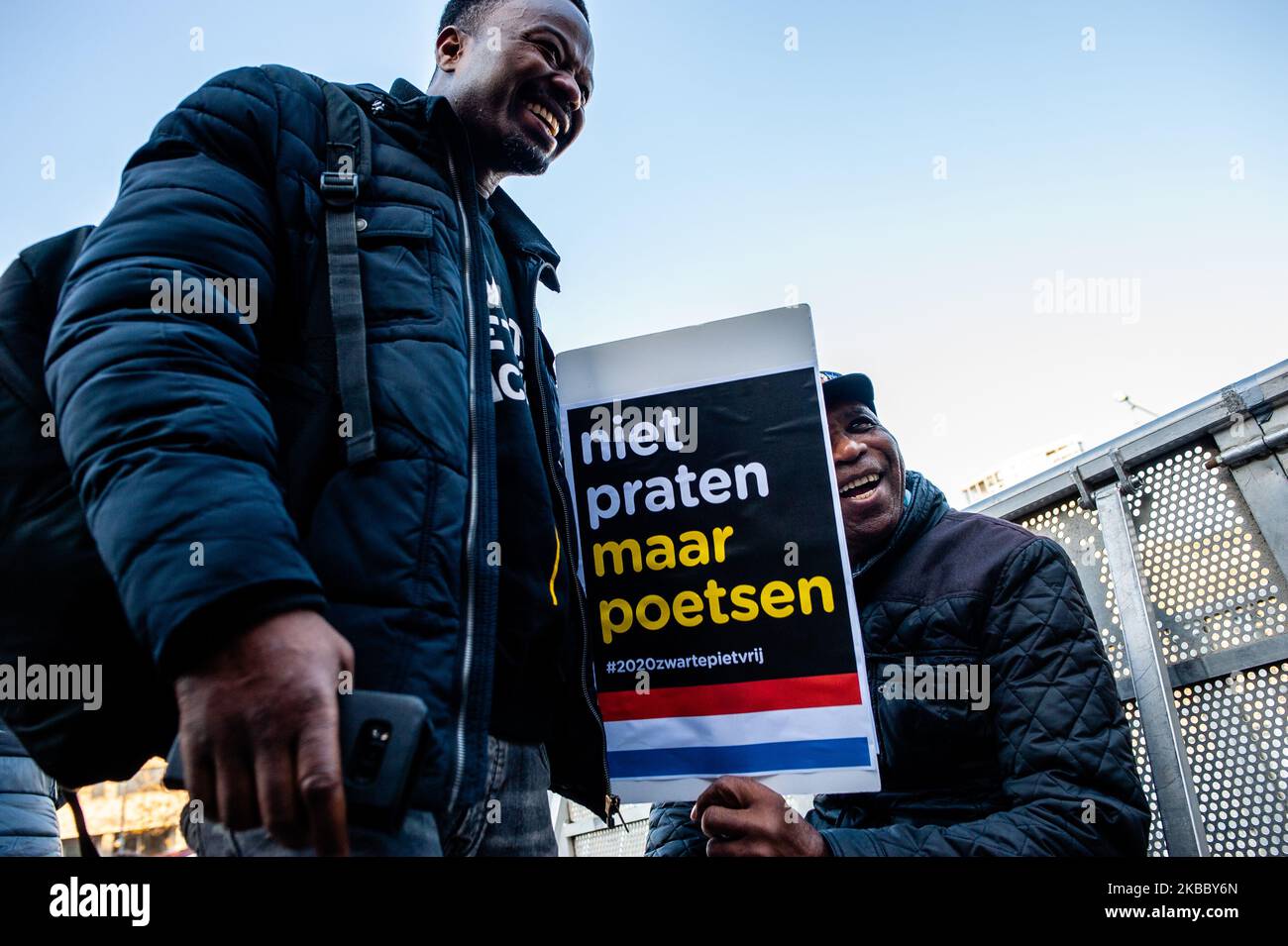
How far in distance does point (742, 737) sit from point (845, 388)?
1.04 metres

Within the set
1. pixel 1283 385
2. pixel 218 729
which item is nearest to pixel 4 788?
pixel 218 729

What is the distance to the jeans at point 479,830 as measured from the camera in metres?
0.89

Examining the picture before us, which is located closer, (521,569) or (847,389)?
(521,569)

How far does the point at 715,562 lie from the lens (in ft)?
5.06

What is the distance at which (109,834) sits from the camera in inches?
308

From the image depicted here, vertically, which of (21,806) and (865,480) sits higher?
(865,480)

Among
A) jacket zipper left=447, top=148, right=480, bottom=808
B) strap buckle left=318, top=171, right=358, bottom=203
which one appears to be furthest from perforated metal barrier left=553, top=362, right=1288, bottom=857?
strap buckle left=318, top=171, right=358, bottom=203

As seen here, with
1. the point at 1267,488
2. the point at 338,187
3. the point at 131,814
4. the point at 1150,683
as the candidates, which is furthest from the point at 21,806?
the point at 131,814

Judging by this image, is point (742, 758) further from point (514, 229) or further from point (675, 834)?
point (514, 229)

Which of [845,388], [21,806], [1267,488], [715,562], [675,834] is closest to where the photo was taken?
[715,562]

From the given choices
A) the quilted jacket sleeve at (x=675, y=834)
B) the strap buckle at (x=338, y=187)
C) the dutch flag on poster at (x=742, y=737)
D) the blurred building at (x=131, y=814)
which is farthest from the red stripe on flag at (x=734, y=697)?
the blurred building at (x=131, y=814)

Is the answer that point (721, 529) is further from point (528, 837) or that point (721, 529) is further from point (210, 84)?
point (210, 84)

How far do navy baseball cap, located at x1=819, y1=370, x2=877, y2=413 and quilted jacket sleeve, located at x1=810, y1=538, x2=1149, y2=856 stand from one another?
54cm
